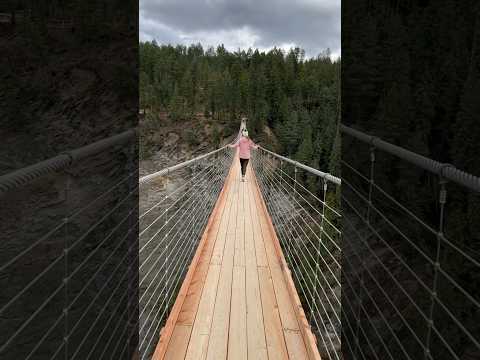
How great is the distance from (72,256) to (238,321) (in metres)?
16.6

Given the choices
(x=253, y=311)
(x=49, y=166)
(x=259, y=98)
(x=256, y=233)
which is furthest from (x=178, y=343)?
(x=259, y=98)

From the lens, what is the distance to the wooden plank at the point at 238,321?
4.87 feet

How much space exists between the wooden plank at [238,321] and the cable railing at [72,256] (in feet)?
1.34

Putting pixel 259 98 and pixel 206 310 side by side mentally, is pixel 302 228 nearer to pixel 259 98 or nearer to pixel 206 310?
pixel 206 310

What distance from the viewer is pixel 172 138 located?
1790 inches

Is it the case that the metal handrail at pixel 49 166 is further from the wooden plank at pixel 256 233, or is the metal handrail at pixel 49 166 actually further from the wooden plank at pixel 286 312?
the wooden plank at pixel 256 233

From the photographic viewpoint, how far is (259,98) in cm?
4600

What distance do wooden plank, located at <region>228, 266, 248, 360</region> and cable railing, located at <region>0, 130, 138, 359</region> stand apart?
0.41 meters

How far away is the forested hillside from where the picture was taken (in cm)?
4222

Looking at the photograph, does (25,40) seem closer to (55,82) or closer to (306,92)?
(55,82)

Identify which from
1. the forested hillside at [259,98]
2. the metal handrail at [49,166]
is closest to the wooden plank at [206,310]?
the metal handrail at [49,166]

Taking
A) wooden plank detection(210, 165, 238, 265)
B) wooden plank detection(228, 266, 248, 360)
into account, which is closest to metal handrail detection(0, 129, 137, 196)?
wooden plank detection(228, 266, 248, 360)

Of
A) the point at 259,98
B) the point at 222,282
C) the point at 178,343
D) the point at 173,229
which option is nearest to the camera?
the point at 178,343

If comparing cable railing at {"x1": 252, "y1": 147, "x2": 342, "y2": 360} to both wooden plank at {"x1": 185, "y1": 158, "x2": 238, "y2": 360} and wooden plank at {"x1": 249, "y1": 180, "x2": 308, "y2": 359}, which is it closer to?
wooden plank at {"x1": 249, "y1": 180, "x2": 308, "y2": 359}
